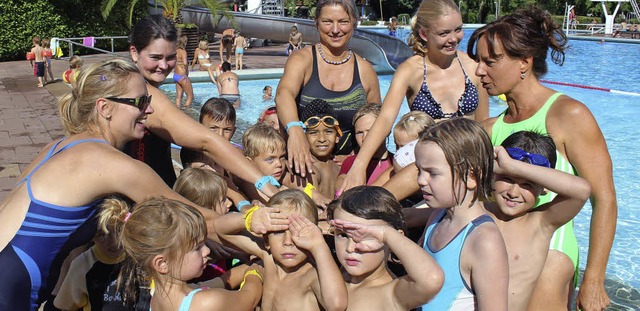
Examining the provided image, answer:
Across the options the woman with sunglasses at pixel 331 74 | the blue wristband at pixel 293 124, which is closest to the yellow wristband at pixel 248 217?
the blue wristband at pixel 293 124

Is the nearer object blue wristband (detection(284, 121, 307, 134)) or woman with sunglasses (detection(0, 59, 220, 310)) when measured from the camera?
woman with sunglasses (detection(0, 59, 220, 310))

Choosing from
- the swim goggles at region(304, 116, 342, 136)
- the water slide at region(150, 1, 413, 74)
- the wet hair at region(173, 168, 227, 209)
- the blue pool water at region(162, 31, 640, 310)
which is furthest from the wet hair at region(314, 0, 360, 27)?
the water slide at region(150, 1, 413, 74)

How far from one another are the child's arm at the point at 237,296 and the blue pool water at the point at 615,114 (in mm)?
2531

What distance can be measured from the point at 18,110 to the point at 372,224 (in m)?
14.2

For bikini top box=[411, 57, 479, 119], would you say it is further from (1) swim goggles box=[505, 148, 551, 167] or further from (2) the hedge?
(2) the hedge

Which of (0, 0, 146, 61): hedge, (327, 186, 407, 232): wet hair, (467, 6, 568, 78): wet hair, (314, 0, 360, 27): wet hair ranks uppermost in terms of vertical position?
(0, 0, 146, 61): hedge

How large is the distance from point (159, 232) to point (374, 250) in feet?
2.99

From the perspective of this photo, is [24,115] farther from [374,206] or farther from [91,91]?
[374,206]

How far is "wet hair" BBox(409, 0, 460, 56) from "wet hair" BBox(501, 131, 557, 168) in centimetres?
132

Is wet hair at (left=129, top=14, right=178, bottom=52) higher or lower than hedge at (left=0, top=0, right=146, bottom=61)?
lower

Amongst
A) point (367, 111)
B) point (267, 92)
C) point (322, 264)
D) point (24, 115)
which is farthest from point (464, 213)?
point (24, 115)

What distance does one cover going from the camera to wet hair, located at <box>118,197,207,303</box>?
2.70 m

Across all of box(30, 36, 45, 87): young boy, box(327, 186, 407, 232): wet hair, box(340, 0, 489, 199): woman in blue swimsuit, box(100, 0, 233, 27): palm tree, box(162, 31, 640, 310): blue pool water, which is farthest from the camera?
box(100, 0, 233, 27): palm tree

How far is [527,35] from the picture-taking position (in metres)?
2.93
